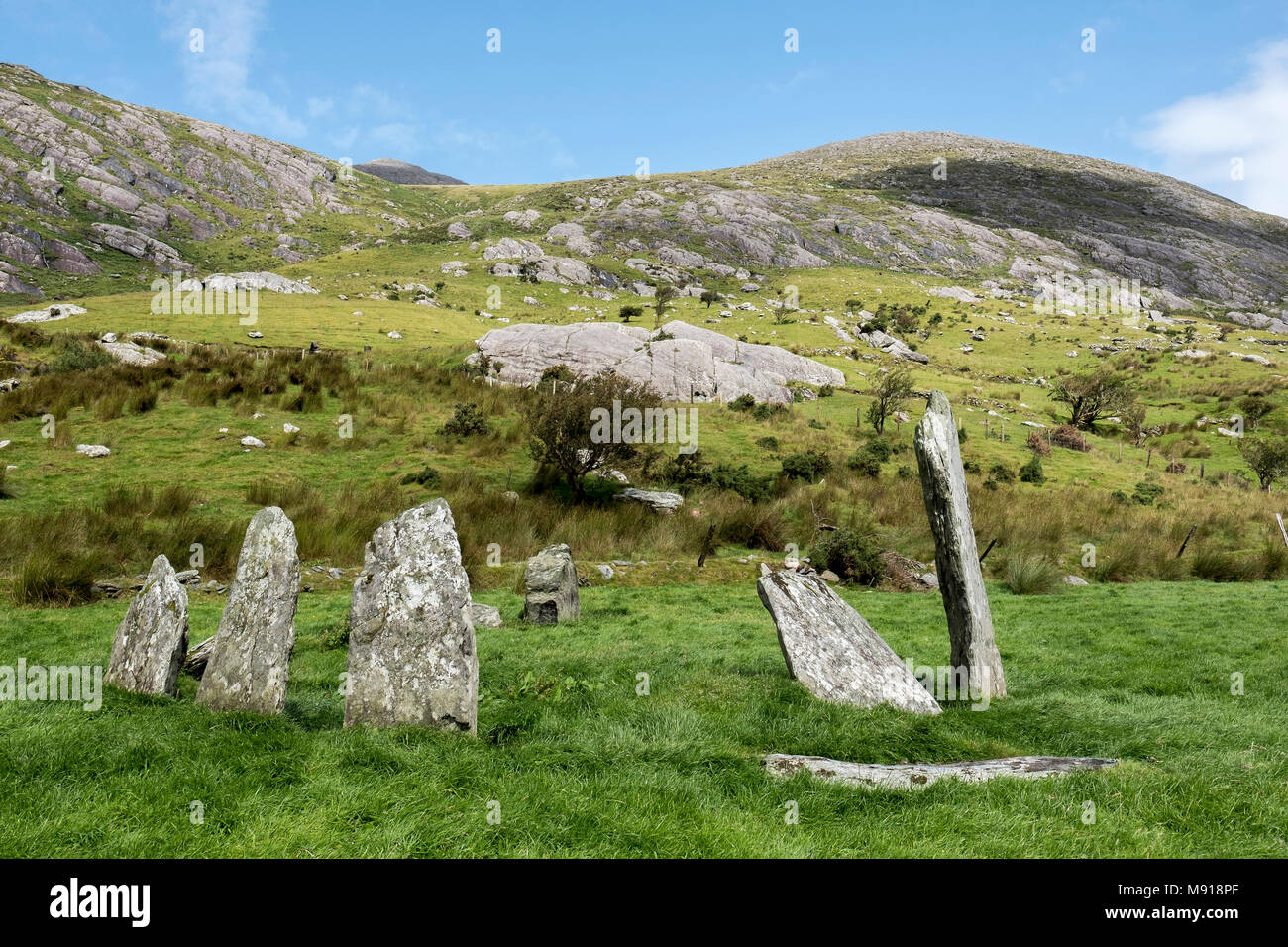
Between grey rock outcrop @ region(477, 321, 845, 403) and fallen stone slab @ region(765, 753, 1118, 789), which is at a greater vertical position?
grey rock outcrop @ region(477, 321, 845, 403)

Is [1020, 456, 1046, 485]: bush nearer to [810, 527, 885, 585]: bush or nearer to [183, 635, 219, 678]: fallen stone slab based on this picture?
[810, 527, 885, 585]: bush

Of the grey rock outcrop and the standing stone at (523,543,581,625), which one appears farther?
the grey rock outcrop

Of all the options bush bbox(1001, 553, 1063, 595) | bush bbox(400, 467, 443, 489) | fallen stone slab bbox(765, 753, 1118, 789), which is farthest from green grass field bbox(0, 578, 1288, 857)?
bush bbox(400, 467, 443, 489)

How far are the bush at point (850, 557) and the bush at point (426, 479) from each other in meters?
12.2

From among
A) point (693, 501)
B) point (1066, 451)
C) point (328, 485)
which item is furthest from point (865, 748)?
point (1066, 451)

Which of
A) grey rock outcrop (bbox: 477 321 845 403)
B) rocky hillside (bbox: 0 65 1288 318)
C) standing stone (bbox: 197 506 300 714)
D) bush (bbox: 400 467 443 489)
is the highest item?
rocky hillside (bbox: 0 65 1288 318)

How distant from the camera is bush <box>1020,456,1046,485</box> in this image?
27516 millimetres

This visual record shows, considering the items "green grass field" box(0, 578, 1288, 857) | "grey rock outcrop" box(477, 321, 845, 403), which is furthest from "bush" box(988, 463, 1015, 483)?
"green grass field" box(0, 578, 1288, 857)

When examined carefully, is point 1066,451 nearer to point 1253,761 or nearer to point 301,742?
point 1253,761

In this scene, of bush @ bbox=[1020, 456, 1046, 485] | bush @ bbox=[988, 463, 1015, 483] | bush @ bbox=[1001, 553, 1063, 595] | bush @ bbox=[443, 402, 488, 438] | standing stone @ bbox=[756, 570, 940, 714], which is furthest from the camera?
bush @ bbox=[1020, 456, 1046, 485]

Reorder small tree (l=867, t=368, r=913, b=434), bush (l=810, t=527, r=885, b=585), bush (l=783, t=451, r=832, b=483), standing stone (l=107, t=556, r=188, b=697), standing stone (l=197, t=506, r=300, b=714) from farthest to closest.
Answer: small tree (l=867, t=368, r=913, b=434) < bush (l=783, t=451, r=832, b=483) < bush (l=810, t=527, r=885, b=585) < standing stone (l=107, t=556, r=188, b=697) < standing stone (l=197, t=506, r=300, b=714)

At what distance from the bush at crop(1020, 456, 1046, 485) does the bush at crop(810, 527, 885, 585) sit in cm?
1397

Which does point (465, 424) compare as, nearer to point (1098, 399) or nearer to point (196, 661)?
point (196, 661)
